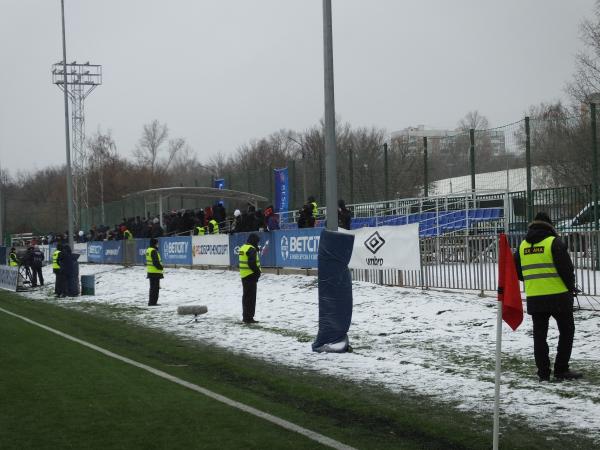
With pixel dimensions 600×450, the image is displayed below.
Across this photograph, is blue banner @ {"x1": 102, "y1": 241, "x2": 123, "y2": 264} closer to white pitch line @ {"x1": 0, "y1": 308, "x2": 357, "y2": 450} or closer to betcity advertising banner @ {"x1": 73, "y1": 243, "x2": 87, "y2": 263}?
betcity advertising banner @ {"x1": 73, "y1": 243, "x2": 87, "y2": 263}

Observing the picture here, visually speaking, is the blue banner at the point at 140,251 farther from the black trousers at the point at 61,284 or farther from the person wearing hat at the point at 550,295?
the person wearing hat at the point at 550,295

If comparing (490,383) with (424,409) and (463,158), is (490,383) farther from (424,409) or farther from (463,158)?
(463,158)

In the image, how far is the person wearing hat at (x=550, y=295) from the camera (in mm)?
9656

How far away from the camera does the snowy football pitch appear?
A: 304 inches

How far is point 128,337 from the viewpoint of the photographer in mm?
15625

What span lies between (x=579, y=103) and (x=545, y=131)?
388 inches

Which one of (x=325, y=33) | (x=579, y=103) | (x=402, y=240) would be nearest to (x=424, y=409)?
(x=325, y=33)

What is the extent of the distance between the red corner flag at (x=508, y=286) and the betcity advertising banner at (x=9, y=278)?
2972 cm

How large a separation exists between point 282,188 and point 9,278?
41.9 feet

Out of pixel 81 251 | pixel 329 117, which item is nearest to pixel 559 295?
pixel 329 117

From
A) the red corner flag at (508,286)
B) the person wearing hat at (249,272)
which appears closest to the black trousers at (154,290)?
the person wearing hat at (249,272)

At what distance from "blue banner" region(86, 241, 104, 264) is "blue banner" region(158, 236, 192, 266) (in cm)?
966

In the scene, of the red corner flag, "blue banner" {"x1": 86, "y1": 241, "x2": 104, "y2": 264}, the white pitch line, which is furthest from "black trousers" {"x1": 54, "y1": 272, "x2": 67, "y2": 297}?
the red corner flag

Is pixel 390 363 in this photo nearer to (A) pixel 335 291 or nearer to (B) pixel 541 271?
(A) pixel 335 291
